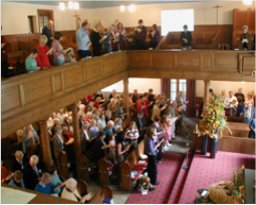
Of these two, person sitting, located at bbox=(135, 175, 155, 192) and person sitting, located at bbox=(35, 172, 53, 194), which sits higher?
person sitting, located at bbox=(35, 172, 53, 194)

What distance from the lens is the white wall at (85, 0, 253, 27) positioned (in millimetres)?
14320

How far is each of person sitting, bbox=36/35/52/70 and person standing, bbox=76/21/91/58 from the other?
4.96 feet

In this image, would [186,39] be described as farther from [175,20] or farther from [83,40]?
[83,40]

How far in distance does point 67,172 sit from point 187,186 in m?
3.10

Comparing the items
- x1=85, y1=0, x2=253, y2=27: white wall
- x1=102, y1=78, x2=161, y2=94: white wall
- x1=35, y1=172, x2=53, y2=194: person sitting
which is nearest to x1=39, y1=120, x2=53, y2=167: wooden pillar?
x1=35, y1=172, x2=53, y2=194: person sitting

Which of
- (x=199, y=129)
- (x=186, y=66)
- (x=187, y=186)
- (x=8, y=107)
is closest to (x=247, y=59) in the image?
(x=186, y=66)

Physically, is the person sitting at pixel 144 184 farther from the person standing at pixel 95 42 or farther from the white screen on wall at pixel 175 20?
the white screen on wall at pixel 175 20

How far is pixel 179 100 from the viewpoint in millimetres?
13062

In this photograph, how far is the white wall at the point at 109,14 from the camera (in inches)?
504

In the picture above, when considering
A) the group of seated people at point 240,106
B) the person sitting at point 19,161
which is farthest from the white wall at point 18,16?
the group of seated people at point 240,106

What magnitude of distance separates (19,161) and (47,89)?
171 cm

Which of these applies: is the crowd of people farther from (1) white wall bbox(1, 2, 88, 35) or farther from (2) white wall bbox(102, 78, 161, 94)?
(2) white wall bbox(102, 78, 161, 94)

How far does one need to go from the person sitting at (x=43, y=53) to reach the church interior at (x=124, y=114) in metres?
0.02

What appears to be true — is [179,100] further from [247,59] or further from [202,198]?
[202,198]
